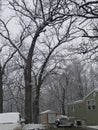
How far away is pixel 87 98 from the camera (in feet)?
136

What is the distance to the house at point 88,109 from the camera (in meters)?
38.5

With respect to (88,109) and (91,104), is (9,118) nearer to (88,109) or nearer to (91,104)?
(91,104)

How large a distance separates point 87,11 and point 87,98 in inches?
1088

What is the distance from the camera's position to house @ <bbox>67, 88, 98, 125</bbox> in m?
38.5

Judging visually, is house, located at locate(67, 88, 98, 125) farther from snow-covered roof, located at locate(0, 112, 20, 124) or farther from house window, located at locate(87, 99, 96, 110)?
snow-covered roof, located at locate(0, 112, 20, 124)

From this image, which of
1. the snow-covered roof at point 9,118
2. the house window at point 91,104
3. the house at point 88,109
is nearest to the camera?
the snow-covered roof at point 9,118

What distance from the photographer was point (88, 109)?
133 feet

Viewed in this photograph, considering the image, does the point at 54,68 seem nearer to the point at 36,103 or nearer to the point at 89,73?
the point at 36,103

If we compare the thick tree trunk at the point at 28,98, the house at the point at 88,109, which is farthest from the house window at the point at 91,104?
the thick tree trunk at the point at 28,98

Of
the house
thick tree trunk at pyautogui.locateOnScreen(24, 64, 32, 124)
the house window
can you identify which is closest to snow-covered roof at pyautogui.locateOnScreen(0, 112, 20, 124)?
thick tree trunk at pyautogui.locateOnScreen(24, 64, 32, 124)

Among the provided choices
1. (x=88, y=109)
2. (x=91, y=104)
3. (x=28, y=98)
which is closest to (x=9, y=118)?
(x=28, y=98)

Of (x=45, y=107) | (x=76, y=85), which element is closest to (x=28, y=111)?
(x=76, y=85)

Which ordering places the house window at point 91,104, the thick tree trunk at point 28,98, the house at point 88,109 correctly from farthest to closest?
the house window at point 91,104
the house at point 88,109
the thick tree trunk at point 28,98

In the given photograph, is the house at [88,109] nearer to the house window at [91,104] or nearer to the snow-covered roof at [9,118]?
the house window at [91,104]
